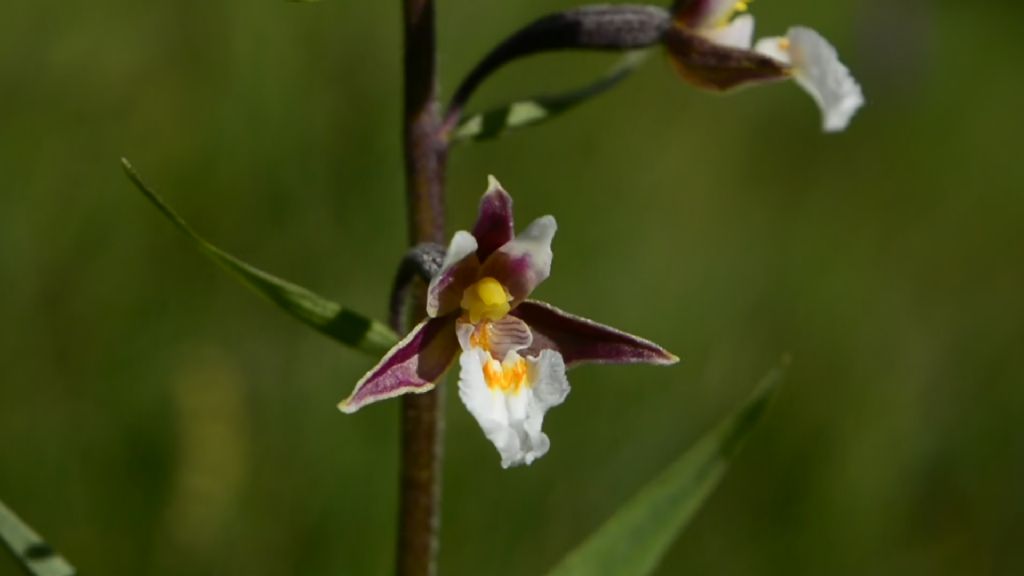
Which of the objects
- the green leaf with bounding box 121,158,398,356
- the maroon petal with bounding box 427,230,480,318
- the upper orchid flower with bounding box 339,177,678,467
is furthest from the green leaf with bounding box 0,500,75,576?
the maroon petal with bounding box 427,230,480,318

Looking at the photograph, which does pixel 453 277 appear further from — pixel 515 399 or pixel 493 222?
pixel 515 399

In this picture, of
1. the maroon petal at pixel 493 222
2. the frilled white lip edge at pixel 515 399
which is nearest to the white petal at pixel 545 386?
the frilled white lip edge at pixel 515 399

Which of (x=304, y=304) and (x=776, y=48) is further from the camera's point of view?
(x=776, y=48)

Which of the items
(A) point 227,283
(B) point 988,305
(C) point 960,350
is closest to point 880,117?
(B) point 988,305

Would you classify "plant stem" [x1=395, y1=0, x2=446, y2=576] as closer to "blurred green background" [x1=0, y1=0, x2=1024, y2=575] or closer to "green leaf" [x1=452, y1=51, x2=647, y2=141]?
"green leaf" [x1=452, y1=51, x2=647, y2=141]

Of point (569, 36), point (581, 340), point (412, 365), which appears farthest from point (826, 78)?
point (412, 365)

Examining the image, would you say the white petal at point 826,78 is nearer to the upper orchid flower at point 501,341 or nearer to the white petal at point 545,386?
the upper orchid flower at point 501,341

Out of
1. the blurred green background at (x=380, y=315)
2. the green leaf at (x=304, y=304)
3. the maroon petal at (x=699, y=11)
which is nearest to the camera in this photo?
the green leaf at (x=304, y=304)
